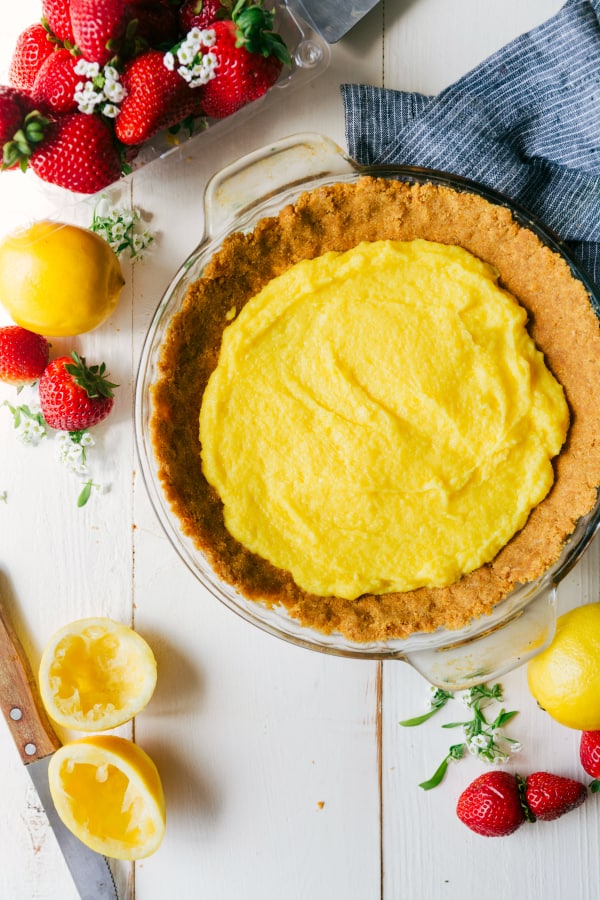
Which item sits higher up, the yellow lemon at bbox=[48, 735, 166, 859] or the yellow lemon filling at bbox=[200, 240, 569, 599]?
the yellow lemon filling at bbox=[200, 240, 569, 599]

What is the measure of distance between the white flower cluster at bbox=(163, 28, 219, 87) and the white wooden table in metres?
0.50

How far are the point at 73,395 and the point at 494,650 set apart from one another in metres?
1.23

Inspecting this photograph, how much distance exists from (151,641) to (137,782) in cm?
35

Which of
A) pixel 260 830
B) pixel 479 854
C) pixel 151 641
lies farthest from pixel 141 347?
pixel 479 854

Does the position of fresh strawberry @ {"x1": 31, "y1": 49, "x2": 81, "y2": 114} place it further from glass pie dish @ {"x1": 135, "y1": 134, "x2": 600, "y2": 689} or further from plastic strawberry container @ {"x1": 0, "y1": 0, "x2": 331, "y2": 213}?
glass pie dish @ {"x1": 135, "y1": 134, "x2": 600, "y2": 689}

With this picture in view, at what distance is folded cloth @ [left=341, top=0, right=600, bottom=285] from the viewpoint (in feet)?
6.31

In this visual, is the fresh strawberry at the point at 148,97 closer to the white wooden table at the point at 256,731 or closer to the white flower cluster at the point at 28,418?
the white wooden table at the point at 256,731

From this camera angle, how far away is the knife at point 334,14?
193cm

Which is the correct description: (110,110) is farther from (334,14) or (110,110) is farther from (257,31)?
(334,14)

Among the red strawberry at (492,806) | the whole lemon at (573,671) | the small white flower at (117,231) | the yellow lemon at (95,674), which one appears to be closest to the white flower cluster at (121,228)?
the small white flower at (117,231)

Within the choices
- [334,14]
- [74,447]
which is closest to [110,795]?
[74,447]

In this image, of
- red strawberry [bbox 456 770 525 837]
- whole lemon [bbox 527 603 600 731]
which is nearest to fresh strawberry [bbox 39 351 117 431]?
whole lemon [bbox 527 603 600 731]

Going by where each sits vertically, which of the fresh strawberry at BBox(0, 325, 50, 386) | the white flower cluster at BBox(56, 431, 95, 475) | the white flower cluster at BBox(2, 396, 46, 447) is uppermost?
the fresh strawberry at BBox(0, 325, 50, 386)

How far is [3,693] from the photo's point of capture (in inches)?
79.7
